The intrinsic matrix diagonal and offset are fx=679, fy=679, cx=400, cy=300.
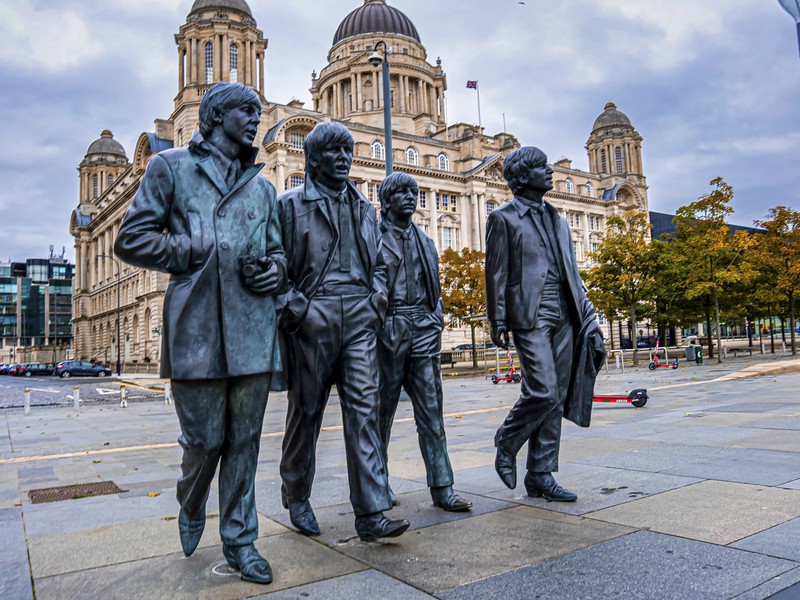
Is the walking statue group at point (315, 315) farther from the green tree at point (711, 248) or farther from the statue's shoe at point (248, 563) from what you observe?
the green tree at point (711, 248)

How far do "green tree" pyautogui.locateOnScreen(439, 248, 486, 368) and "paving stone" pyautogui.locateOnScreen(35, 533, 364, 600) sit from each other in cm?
3181

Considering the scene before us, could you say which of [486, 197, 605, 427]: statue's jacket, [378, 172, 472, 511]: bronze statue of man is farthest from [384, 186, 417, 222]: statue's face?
[486, 197, 605, 427]: statue's jacket

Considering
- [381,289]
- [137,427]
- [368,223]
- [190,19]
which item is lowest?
[137,427]

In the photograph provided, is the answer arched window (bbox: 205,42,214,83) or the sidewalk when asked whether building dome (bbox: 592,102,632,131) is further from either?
the sidewalk

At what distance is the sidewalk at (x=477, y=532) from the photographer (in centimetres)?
305

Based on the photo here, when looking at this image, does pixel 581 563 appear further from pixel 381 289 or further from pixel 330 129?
pixel 330 129

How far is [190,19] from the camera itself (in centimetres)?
5516

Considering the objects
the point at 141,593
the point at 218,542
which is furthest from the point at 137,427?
the point at 141,593

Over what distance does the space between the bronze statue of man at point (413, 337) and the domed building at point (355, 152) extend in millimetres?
44036

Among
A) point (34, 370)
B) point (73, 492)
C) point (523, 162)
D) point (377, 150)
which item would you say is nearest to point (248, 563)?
point (73, 492)

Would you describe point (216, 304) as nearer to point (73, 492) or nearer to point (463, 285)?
point (73, 492)

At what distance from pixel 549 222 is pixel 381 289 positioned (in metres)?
1.68

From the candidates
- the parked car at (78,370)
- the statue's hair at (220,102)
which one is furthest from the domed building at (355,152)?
the statue's hair at (220,102)

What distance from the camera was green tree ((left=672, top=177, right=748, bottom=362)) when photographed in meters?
29.7
